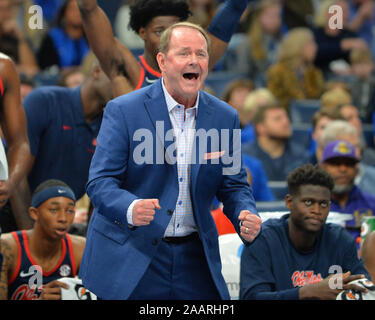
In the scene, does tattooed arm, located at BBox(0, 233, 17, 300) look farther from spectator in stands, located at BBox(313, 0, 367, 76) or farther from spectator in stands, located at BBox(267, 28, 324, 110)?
spectator in stands, located at BBox(313, 0, 367, 76)

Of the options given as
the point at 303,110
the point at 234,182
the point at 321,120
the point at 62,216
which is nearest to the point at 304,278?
the point at 234,182

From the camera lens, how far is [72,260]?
14.0 ft

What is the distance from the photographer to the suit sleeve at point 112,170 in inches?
105

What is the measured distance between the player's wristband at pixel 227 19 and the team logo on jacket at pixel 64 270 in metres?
1.47

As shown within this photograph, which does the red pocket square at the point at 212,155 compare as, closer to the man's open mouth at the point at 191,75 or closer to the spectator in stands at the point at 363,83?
the man's open mouth at the point at 191,75

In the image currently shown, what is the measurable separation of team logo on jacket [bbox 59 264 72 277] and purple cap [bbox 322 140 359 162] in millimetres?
1842

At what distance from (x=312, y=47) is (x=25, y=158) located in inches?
201

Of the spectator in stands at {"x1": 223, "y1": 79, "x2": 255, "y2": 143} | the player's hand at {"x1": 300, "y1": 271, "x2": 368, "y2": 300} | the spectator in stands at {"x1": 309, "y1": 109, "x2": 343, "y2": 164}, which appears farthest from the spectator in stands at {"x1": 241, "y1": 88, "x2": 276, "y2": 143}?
the player's hand at {"x1": 300, "y1": 271, "x2": 368, "y2": 300}

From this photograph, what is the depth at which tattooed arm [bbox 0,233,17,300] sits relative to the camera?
3926 millimetres

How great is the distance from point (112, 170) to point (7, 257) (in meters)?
1.51

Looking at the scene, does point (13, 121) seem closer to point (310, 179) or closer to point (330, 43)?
point (310, 179)

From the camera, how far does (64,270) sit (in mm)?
4223

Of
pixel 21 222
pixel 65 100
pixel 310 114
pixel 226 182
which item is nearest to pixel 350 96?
pixel 310 114

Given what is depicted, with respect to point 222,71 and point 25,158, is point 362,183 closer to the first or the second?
point 25,158
